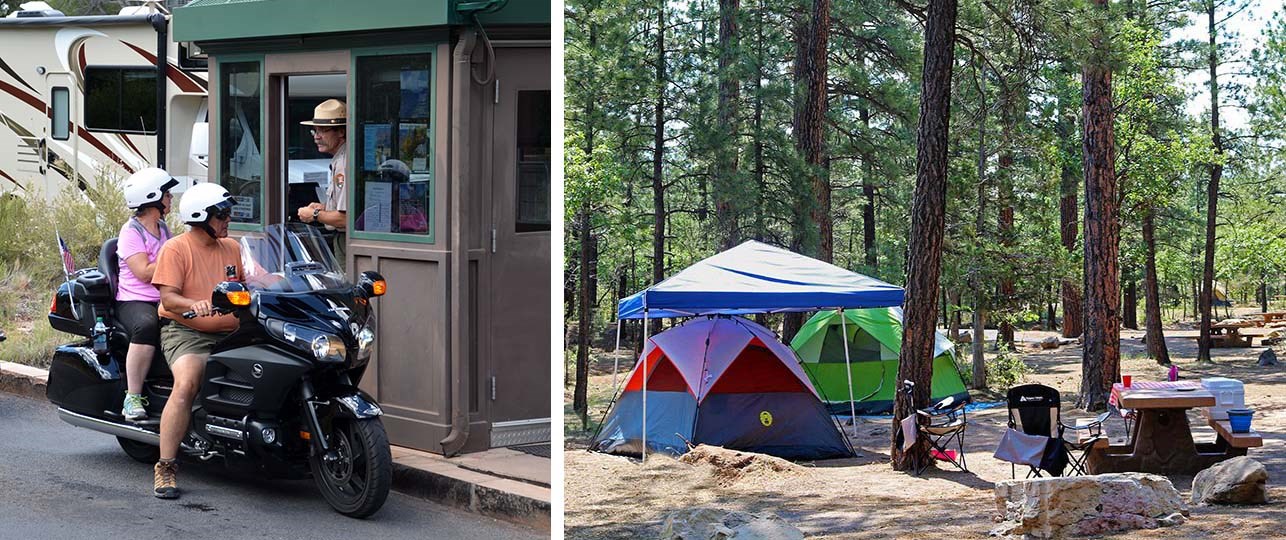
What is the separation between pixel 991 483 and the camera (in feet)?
18.7

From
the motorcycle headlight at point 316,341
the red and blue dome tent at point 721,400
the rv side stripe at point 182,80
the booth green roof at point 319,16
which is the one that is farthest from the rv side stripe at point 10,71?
the motorcycle headlight at point 316,341

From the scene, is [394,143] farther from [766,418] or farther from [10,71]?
[10,71]

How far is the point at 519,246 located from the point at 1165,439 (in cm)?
254

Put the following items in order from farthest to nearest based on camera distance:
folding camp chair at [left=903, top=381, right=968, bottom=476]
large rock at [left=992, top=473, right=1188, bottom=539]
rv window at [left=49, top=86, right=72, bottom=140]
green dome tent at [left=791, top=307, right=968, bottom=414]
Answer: rv window at [left=49, top=86, right=72, bottom=140]
green dome tent at [left=791, top=307, right=968, bottom=414]
folding camp chair at [left=903, top=381, right=968, bottom=476]
large rock at [left=992, top=473, right=1188, bottom=539]

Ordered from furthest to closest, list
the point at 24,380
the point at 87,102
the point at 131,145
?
the point at 87,102
the point at 131,145
the point at 24,380

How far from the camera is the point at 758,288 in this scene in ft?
22.1

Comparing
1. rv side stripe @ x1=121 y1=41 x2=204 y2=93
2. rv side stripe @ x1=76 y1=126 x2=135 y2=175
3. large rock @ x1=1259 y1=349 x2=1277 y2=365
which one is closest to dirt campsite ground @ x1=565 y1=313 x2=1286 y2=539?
large rock @ x1=1259 y1=349 x2=1277 y2=365

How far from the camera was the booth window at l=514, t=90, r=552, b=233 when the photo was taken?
504 centimetres

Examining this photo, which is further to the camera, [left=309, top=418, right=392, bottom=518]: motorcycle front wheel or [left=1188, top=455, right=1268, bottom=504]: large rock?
[left=1188, top=455, right=1268, bottom=504]: large rock

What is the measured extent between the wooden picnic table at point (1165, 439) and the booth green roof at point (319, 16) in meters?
2.64

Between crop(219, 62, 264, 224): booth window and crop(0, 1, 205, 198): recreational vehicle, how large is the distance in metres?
3.08

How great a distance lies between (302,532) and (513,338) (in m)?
1.19

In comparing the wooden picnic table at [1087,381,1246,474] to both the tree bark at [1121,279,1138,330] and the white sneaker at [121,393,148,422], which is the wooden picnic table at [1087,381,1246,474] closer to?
the tree bark at [1121,279,1138,330]

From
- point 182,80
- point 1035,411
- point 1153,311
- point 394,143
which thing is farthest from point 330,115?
point 182,80
